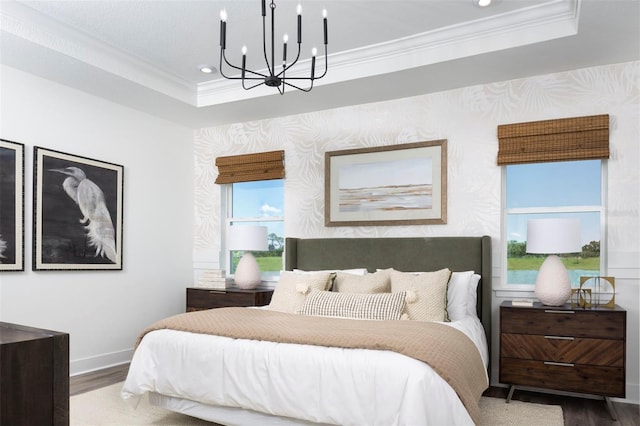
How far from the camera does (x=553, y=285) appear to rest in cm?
351

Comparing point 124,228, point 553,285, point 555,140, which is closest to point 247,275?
point 124,228

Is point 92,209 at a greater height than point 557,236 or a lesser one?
greater

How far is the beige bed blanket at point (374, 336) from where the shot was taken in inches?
90.9

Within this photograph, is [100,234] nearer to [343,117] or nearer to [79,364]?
[79,364]

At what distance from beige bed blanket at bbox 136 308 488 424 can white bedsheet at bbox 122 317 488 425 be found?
4 centimetres

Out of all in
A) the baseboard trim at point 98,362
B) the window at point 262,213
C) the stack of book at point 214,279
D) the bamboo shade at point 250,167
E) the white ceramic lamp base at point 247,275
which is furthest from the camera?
the window at point 262,213

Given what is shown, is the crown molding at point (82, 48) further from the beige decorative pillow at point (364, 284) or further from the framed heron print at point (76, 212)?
the beige decorative pillow at point (364, 284)

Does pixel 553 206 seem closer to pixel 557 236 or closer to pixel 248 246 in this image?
pixel 557 236

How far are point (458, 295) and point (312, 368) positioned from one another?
5.49 feet

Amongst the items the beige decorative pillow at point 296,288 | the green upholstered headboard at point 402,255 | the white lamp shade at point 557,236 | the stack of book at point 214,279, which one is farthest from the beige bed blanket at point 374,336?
the stack of book at point 214,279

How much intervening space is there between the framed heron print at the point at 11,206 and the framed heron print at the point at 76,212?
117 millimetres

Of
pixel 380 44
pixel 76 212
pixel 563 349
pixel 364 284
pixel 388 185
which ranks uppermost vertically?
pixel 380 44

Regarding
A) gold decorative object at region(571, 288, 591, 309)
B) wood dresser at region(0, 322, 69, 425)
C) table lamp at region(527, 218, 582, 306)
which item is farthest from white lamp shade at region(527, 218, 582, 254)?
wood dresser at region(0, 322, 69, 425)

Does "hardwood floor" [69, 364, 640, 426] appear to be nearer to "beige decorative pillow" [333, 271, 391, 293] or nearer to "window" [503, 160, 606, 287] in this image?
"window" [503, 160, 606, 287]
